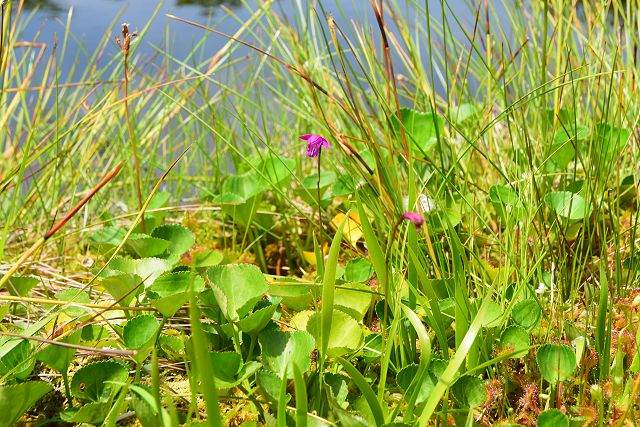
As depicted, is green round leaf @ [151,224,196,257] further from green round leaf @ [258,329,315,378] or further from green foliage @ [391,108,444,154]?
green foliage @ [391,108,444,154]

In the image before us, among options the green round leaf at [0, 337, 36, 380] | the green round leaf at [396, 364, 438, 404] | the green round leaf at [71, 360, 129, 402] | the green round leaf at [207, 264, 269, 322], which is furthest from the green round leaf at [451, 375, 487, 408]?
the green round leaf at [0, 337, 36, 380]

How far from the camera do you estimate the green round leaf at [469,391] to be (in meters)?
0.83

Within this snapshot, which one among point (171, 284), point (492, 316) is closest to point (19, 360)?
point (171, 284)

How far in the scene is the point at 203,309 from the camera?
1.02 meters

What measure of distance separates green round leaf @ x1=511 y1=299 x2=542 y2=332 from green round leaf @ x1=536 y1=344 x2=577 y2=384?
0.28 ft

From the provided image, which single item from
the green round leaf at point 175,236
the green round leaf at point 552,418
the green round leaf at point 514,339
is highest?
the green round leaf at point 514,339

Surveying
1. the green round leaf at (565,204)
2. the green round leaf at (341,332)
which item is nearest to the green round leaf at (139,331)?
the green round leaf at (341,332)

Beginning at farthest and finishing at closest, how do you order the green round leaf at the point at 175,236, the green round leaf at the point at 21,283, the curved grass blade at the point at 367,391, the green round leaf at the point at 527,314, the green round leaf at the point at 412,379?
the green round leaf at the point at 175,236 < the green round leaf at the point at 21,283 < the green round leaf at the point at 527,314 < the green round leaf at the point at 412,379 < the curved grass blade at the point at 367,391

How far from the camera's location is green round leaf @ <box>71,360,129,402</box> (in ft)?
2.84

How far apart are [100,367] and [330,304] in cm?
29

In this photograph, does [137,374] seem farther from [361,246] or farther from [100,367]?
[361,246]

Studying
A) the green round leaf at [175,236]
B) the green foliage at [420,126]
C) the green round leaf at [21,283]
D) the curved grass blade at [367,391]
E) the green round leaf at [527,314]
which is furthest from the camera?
the green foliage at [420,126]

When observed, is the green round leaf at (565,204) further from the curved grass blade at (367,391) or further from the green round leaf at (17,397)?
the green round leaf at (17,397)

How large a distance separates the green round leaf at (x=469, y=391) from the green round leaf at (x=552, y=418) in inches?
2.7
